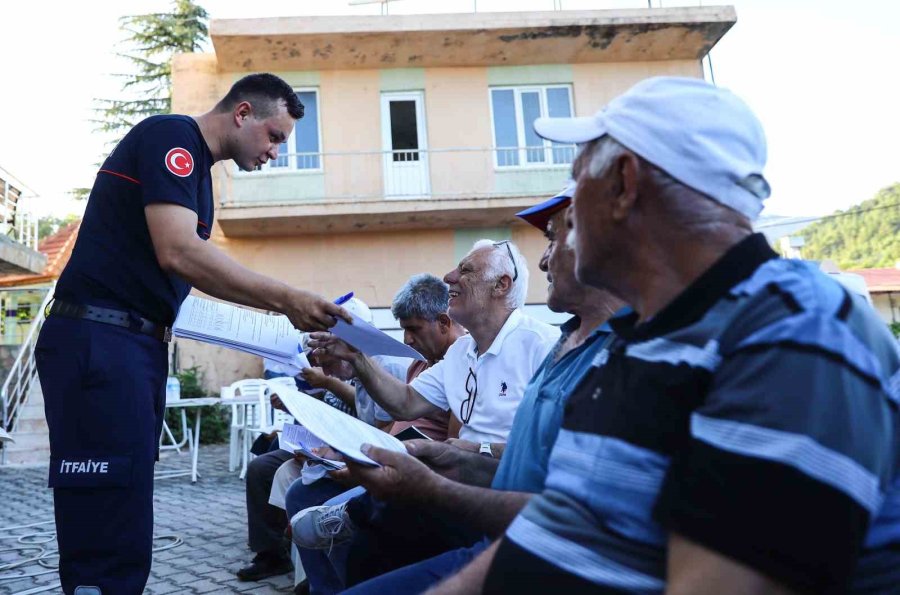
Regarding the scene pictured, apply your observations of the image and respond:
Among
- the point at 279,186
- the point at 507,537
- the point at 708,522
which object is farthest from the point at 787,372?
the point at 279,186

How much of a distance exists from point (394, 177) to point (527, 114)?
10.1 ft

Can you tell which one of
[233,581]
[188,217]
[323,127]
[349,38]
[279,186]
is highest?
[349,38]

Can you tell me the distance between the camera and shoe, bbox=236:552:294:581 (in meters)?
4.08

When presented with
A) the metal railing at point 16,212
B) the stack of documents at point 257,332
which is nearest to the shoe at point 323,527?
the stack of documents at point 257,332

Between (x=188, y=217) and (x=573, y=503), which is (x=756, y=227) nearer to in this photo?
(x=573, y=503)

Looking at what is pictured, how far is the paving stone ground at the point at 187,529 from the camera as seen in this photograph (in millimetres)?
3992

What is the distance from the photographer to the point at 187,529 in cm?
547

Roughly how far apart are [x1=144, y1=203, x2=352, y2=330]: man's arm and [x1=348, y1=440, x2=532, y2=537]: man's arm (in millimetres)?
755

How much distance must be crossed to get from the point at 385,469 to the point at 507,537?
2.01ft

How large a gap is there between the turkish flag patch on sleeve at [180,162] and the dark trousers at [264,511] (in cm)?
249

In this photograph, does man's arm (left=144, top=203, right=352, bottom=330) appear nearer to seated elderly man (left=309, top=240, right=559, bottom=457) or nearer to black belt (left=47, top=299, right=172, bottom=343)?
black belt (left=47, top=299, right=172, bottom=343)

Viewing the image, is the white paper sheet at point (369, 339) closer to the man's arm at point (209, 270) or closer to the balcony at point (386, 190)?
the man's arm at point (209, 270)

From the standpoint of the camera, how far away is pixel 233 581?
4055 millimetres

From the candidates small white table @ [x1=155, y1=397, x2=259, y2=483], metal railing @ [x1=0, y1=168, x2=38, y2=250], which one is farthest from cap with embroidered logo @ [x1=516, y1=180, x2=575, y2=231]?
metal railing @ [x1=0, y1=168, x2=38, y2=250]
